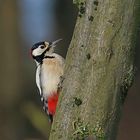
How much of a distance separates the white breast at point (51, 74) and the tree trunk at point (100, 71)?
68.4 inches

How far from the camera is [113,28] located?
9.87 feet

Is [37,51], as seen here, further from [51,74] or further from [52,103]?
[52,103]

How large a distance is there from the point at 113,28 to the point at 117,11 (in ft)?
0.32

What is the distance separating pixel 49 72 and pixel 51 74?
0.19 ft

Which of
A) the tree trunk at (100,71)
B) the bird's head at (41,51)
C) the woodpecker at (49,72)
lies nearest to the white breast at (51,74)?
the woodpecker at (49,72)

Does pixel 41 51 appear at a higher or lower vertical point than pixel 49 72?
higher

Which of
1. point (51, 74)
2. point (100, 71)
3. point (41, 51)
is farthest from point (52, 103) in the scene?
point (100, 71)

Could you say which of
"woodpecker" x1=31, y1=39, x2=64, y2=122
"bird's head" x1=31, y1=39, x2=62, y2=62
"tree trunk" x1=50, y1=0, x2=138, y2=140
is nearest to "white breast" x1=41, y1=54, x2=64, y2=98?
"woodpecker" x1=31, y1=39, x2=64, y2=122

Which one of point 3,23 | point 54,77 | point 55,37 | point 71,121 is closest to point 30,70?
point 55,37

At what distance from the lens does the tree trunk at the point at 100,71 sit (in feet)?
9.80

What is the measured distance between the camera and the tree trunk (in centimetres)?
299

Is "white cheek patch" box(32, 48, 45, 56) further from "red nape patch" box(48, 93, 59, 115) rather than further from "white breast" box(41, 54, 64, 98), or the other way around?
"red nape patch" box(48, 93, 59, 115)

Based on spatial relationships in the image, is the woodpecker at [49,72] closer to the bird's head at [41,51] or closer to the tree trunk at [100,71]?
the bird's head at [41,51]

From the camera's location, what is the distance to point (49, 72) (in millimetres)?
4961
